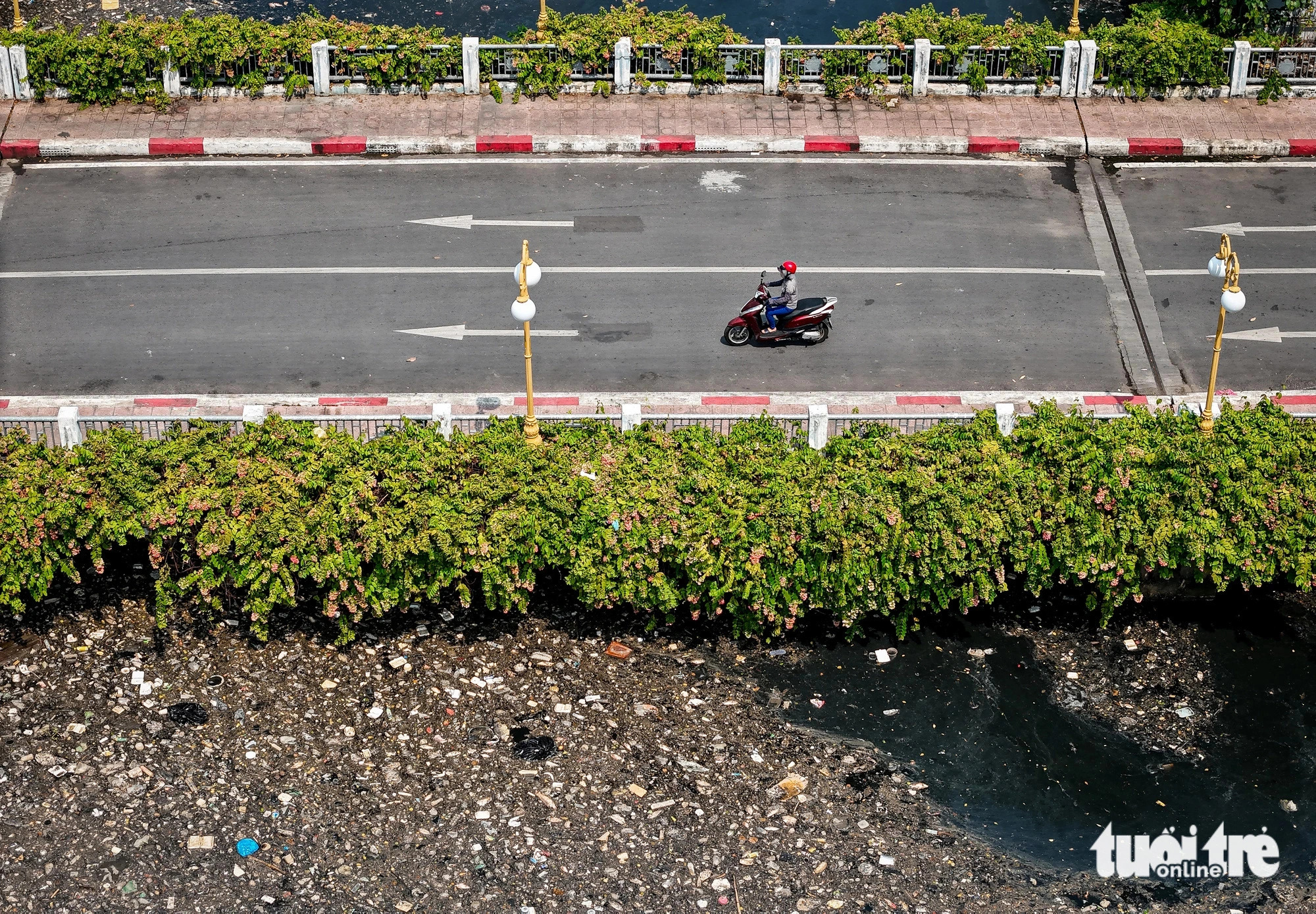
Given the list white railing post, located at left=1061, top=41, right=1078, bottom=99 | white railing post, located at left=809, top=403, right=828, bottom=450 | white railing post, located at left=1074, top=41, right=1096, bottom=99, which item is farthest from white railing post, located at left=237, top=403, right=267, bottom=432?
white railing post, located at left=1074, top=41, right=1096, bottom=99

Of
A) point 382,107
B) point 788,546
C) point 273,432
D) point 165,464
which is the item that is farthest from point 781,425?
point 382,107

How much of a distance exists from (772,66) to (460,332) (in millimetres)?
8016

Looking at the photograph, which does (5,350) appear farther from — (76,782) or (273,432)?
(76,782)

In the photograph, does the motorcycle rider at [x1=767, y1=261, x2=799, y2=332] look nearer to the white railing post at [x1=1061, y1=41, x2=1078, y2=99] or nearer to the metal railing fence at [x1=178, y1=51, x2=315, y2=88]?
the white railing post at [x1=1061, y1=41, x2=1078, y2=99]

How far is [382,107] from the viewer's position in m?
25.5

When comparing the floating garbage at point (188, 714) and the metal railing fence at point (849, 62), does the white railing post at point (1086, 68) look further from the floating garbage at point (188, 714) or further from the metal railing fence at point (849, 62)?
the floating garbage at point (188, 714)

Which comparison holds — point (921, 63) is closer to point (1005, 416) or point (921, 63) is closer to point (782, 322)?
point (782, 322)

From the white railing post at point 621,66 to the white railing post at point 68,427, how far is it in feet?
37.8

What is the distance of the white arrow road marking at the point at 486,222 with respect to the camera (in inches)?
914

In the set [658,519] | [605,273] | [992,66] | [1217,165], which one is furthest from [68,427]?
[1217,165]

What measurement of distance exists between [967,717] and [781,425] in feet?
14.0

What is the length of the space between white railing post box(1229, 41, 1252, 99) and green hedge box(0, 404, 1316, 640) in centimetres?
1099

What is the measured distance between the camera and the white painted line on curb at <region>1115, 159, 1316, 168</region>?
81.4ft

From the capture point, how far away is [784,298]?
20.5 meters
